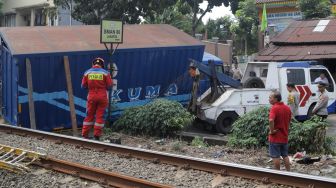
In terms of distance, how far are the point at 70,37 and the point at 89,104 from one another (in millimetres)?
3285

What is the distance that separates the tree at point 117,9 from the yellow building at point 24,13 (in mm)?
14930

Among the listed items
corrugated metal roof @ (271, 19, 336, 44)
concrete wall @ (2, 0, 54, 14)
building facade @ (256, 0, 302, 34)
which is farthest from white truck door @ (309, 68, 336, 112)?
concrete wall @ (2, 0, 54, 14)

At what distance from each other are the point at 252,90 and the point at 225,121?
1.17 meters

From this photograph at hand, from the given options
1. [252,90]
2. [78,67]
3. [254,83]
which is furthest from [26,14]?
[252,90]

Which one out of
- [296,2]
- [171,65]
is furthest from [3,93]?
[296,2]

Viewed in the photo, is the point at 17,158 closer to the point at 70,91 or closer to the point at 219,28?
the point at 70,91

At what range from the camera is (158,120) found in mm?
13031

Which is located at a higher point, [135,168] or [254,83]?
[254,83]

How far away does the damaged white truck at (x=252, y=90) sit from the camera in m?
14.6

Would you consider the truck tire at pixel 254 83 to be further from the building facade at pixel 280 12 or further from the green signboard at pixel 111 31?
the building facade at pixel 280 12

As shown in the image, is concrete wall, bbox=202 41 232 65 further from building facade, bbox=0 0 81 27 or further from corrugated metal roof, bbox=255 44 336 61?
building facade, bbox=0 0 81 27

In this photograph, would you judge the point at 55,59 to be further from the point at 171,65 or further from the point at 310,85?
the point at 310,85

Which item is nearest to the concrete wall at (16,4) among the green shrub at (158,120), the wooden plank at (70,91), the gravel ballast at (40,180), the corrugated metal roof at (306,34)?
the corrugated metal roof at (306,34)

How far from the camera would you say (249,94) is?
14.8 m
